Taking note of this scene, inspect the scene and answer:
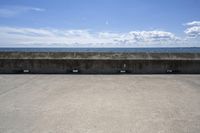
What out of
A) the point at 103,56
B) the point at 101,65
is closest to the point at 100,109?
the point at 101,65

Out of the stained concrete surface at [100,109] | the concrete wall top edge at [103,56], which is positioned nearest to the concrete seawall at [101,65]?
the concrete wall top edge at [103,56]

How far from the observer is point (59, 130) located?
3.62m

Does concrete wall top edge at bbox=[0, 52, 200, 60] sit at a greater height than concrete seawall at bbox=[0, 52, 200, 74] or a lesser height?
greater

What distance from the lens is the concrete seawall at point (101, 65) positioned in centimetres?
1140

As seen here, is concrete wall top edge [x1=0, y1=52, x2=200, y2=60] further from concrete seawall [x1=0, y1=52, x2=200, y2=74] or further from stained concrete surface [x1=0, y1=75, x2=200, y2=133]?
stained concrete surface [x1=0, y1=75, x2=200, y2=133]

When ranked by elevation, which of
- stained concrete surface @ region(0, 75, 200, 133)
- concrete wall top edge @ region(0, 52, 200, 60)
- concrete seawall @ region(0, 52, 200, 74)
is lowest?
stained concrete surface @ region(0, 75, 200, 133)

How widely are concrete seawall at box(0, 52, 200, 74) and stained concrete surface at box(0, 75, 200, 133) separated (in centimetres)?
421

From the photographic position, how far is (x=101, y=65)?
38.1ft

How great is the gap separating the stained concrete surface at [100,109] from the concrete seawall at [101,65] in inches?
166

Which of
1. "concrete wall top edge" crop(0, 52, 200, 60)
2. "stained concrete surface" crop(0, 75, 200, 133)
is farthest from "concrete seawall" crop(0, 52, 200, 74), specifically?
"stained concrete surface" crop(0, 75, 200, 133)

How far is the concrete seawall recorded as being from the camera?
37.4 ft

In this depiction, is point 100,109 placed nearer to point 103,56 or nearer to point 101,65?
point 101,65

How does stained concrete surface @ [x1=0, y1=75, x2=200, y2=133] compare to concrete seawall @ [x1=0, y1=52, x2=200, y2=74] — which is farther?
concrete seawall @ [x1=0, y1=52, x2=200, y2=74]

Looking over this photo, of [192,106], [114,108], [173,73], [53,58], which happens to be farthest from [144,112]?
[53,58]
